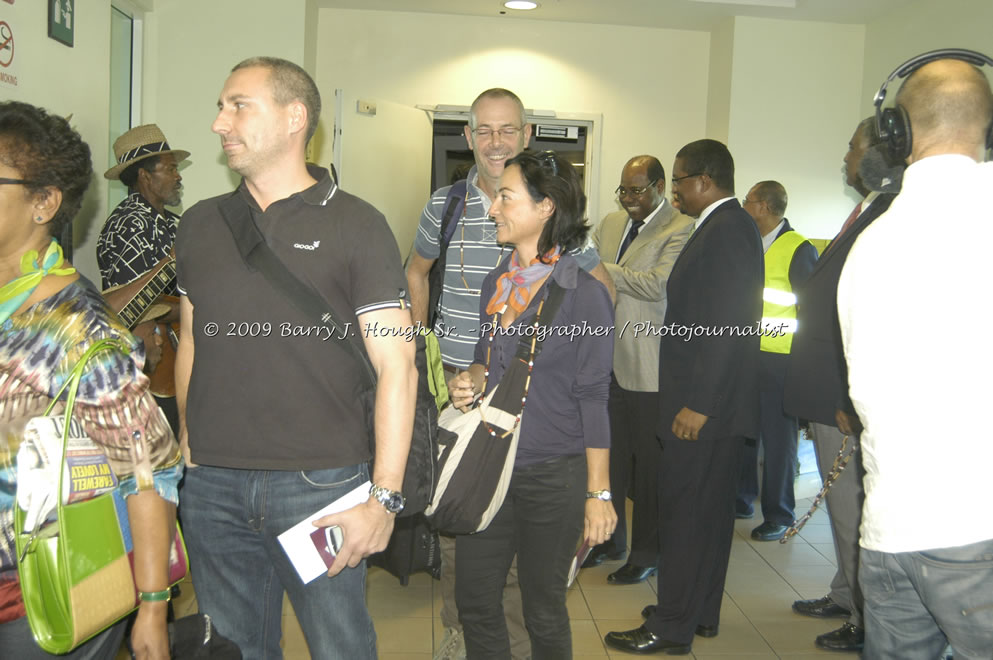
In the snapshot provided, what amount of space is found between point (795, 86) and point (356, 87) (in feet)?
10.7

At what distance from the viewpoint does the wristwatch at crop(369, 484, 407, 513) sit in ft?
5.47

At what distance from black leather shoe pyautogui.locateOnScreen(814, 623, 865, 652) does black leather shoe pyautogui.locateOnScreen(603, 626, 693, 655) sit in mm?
542

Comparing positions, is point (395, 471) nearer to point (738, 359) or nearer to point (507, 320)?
point (507, 320)

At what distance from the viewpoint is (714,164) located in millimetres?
3121

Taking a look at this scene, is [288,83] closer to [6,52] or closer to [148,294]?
[148,294]

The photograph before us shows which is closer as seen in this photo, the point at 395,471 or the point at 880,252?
the point at 880,252

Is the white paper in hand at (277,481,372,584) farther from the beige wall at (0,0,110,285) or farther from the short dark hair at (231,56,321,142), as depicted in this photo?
the beige wall at (0,0,110,285)

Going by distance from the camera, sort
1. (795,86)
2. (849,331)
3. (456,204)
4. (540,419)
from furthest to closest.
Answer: (795,86) → (456,204) → (540,419) → (849,331)

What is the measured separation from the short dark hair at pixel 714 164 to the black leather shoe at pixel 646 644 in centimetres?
167

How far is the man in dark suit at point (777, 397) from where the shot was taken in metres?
4.71

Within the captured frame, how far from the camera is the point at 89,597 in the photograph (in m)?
1.37

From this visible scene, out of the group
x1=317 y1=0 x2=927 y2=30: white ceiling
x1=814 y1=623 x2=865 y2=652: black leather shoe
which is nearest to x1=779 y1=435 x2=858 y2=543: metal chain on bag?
x1=814 y1=623 x2=865 y2=652: black leather shoe

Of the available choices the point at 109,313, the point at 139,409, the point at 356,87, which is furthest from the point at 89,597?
the point at 356,87

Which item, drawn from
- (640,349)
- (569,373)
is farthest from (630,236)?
(569,373)
